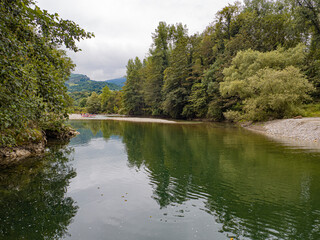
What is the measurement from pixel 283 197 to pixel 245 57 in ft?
107

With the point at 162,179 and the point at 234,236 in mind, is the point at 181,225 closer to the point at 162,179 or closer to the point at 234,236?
the point at 234,236

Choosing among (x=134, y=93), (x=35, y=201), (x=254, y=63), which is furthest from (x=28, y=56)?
(x=134, y=93)

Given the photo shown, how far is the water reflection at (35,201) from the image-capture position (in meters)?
5.88

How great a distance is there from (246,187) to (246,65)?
3172cm

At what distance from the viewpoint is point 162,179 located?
1010 centimetres

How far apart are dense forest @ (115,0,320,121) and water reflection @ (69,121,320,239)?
1577cm

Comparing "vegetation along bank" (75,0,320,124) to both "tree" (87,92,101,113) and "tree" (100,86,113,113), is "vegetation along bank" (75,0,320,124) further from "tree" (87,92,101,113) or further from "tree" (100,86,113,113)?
"tree" (87,92,101,113)

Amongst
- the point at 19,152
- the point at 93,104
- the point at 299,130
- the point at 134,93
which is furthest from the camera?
the point at 93,104

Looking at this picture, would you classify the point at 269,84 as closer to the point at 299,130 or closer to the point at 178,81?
the point at 299,130

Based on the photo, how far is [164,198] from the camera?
801cm

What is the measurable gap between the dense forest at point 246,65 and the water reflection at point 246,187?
51.7 feet

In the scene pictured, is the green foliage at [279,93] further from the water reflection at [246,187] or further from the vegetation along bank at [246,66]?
the water reflection at [246,187]

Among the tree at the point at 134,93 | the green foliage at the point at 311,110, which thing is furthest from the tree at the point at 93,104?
the green foliage at the point at 311,110

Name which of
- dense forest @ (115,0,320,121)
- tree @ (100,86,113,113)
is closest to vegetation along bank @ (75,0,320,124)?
dense forest @ (115,0,320,121)
